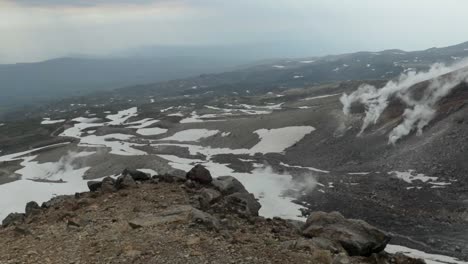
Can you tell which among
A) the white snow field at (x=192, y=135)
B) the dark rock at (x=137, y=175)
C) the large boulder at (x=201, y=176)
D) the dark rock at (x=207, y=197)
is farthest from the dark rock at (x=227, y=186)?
the white snow field at (x=192, y=135)

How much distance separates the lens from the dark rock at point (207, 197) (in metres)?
21.1

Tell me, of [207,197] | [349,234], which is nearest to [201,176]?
[207,197]

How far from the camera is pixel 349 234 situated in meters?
19.2

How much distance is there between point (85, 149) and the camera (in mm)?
96750

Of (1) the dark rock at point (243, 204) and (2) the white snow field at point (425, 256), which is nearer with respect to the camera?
(1) the dark rock at point (243, 204)

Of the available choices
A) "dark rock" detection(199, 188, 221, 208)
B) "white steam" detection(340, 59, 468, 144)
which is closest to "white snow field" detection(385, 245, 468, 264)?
"dark rock" detection(199, 188, 221, 208)

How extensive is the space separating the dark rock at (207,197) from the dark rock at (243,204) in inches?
23.4

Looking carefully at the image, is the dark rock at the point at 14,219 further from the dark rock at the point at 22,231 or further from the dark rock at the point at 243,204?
the dark rock at the point at 243,204

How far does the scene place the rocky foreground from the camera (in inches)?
631

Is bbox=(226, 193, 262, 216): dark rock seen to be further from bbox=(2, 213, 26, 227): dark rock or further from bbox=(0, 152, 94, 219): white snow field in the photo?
bbox=(0, 152, 94, 219): white snow field

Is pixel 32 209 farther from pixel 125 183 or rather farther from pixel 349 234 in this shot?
pixel 349 234

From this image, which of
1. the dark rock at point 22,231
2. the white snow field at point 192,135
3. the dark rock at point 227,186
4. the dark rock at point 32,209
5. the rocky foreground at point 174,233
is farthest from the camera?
the white snow field at point 192,135

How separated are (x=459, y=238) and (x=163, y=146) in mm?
68491

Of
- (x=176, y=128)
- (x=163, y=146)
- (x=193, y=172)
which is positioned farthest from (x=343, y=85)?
(x=193, y=172)
